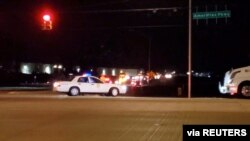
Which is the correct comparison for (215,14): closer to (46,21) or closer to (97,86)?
(97,86)

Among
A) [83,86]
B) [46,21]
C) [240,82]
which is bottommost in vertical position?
[83,86]

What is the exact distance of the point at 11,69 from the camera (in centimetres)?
8875

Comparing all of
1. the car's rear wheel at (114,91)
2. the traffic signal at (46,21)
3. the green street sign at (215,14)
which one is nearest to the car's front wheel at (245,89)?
the green street sign at (215,14)

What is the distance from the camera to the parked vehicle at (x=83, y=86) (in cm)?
3775

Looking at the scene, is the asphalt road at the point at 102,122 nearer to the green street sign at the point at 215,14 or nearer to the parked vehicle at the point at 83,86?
the green street sign at the point at 215,14

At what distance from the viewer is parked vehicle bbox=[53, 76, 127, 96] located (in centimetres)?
3775

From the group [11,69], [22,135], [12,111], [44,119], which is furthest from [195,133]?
[11,69]

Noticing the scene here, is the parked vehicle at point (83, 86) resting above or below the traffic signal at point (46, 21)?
below

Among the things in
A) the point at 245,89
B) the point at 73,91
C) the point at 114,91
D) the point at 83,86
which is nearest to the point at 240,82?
the point at 245,89

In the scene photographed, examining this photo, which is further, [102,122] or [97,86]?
[97,86]

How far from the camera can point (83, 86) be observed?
3797cm

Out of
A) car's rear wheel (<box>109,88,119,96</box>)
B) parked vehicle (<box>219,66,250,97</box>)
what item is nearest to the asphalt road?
parked vehicle (<box>219,66,250,97</box>)

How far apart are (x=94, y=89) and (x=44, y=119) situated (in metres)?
18.8

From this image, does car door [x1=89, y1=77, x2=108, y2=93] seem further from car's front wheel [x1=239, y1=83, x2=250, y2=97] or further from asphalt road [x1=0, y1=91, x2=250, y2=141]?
asphalt road [x1=0, y1=91, x2=250, y2=141]
